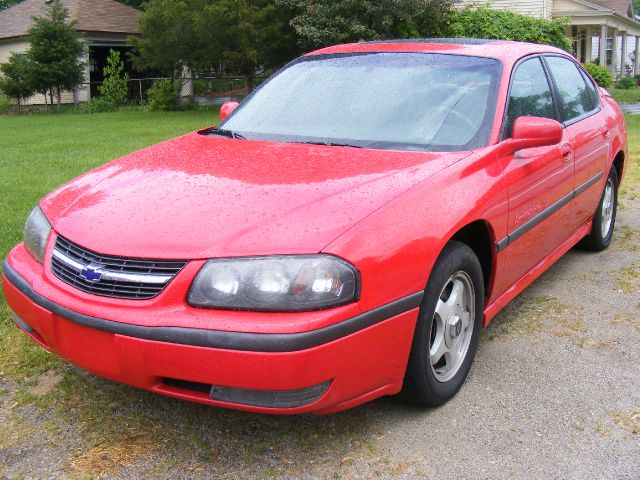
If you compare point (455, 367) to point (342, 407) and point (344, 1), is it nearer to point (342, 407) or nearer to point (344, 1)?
point (342, 407)

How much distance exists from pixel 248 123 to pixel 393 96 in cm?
82

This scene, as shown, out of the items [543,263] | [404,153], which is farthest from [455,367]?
[543,263]

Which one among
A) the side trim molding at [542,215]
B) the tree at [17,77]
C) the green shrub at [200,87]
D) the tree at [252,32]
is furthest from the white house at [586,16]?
the side trim molding at [542,215]

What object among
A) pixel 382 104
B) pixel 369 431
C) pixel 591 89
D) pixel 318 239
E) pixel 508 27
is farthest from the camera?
pixel 508 27

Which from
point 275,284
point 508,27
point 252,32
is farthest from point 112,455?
point 508,27

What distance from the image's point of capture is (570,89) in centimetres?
469

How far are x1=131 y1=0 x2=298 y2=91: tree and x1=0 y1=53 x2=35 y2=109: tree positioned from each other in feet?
13.1

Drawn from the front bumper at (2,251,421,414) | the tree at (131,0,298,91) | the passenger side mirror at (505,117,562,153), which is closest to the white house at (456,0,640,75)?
the tree at (131,0,298,91)

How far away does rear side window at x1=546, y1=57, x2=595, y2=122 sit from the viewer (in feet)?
14.7

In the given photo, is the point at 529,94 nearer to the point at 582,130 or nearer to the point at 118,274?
the point at 582,130

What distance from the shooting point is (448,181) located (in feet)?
9.75

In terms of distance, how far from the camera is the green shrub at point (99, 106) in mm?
24711

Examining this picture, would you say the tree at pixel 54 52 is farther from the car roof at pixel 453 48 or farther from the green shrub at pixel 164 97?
the car roof at pixel 453 48

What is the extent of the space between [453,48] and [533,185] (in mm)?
939
